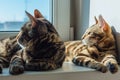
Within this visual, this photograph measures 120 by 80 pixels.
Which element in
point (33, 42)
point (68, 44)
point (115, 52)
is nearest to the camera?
point (33, 42)

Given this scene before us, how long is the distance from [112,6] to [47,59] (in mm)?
438

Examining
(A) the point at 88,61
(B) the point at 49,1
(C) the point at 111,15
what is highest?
(B) the point at 49,1

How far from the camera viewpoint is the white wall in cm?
126

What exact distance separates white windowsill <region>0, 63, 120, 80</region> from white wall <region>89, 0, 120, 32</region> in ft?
0.83

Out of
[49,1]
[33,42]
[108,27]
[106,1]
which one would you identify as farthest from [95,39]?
[49,1]

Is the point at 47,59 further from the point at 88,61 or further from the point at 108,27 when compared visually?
the point at 108,27

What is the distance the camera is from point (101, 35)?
4.16ft

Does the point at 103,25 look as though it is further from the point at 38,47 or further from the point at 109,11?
the point at 38,47

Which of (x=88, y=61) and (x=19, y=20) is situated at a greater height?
(x=19, y=20)

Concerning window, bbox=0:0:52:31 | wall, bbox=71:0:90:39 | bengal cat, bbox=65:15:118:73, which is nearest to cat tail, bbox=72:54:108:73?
bengal cat, bbox=65:15:118:73

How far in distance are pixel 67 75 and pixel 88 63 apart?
0.12 metres

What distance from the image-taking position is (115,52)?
4.15ft

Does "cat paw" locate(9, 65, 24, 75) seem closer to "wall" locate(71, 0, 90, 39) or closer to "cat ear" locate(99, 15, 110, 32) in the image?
"cat ear" locate(99, 15, 110, 32)

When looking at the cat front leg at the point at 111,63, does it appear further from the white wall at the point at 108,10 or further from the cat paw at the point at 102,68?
the white wall at the point at 108,10
